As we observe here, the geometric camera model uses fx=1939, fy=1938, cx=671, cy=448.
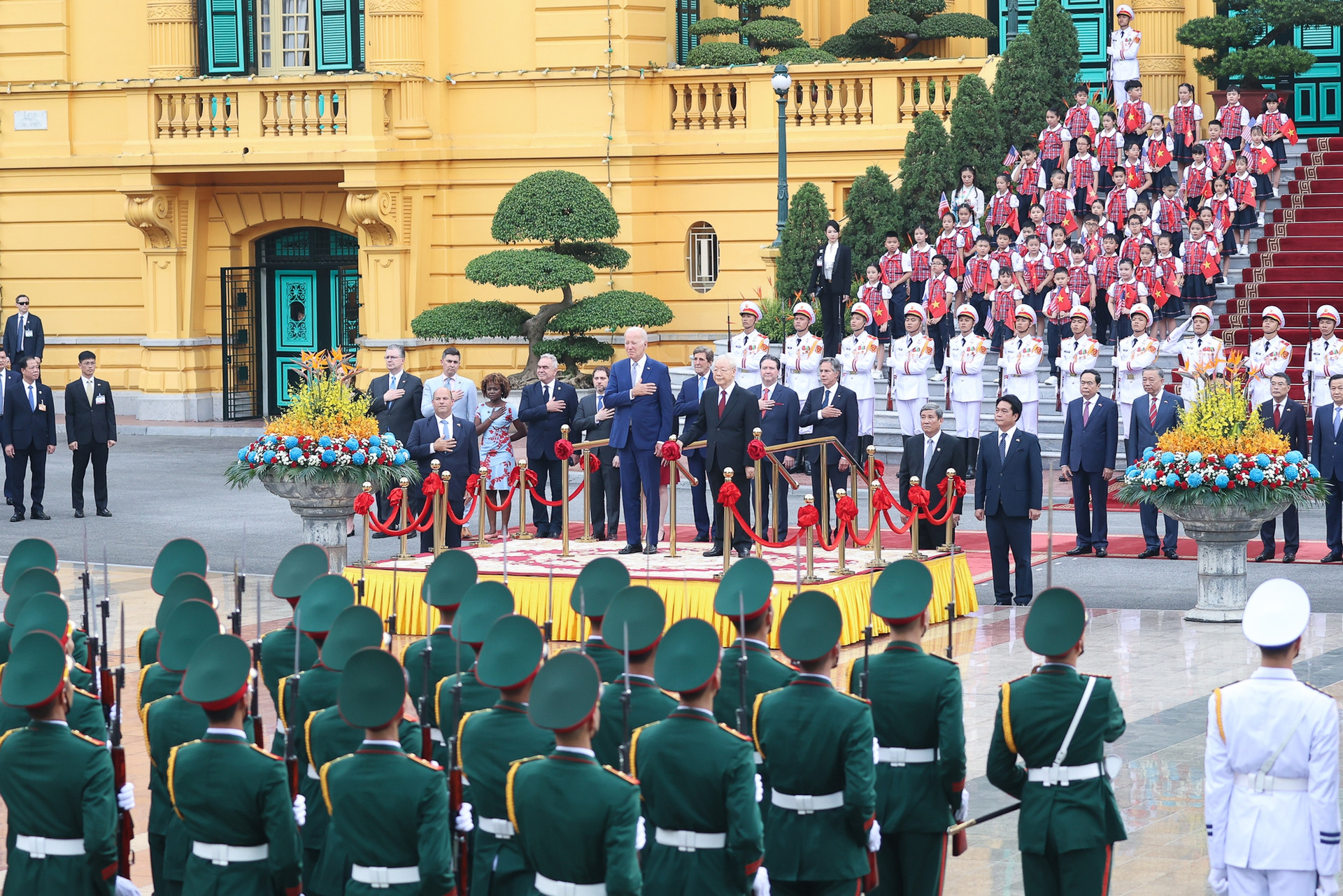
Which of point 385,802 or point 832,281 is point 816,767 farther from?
point 832,281

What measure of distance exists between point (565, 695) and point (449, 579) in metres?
2.95

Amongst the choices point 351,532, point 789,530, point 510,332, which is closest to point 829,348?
point 510,332

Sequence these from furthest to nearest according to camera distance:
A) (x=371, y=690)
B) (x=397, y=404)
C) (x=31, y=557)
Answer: (x=397, y=404) < (x=31, y=557) < (x=371, y=690)

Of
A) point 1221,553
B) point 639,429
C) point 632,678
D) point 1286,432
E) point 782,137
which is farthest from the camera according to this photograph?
point 782,137

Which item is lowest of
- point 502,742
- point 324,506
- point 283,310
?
point 502,742

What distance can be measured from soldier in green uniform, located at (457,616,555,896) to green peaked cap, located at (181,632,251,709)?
0.80 m

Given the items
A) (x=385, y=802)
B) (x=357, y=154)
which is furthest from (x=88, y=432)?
(x=385, y=802)

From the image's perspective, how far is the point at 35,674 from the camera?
22.2 ft

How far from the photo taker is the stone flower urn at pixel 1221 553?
562 inches

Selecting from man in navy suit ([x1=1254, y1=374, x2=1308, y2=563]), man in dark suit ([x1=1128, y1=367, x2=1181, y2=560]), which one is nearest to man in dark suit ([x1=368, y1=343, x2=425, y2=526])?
man in dark suit ([x1=1128, y1=367, x2=1181, y2=560])

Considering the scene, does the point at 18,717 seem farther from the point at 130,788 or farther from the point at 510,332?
the point at 510,332

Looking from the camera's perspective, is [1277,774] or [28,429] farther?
[28,429]

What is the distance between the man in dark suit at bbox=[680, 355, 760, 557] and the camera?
15.1 m

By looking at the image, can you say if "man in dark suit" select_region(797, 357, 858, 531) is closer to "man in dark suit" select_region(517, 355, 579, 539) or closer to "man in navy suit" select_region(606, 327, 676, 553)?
"man in dark suit" select_region(517, 355, 579, 539)
